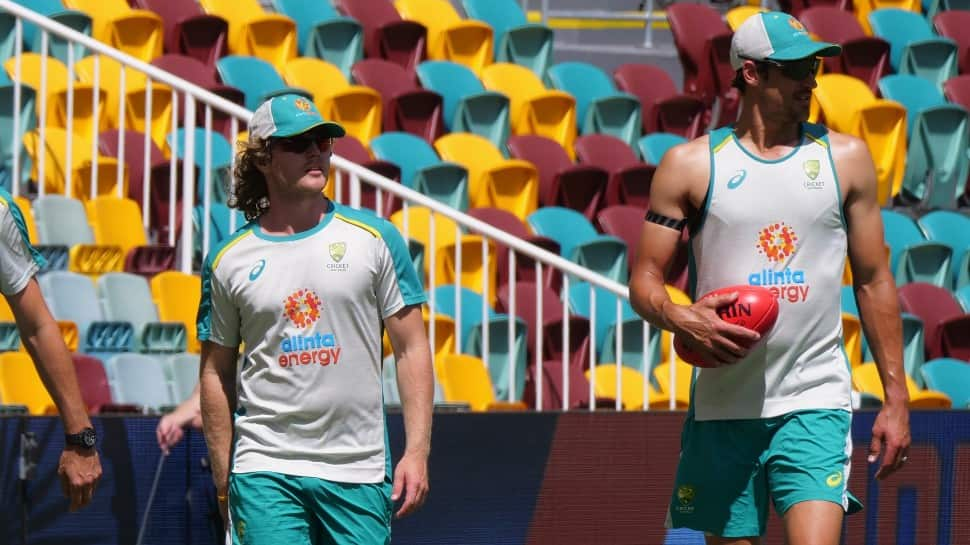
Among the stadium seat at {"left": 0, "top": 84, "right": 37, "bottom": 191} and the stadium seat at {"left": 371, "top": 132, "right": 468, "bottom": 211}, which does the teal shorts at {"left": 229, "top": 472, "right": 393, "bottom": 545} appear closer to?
the stadium seat at {"left": 0, "top": 84, "right": 37, "bottom": 191}

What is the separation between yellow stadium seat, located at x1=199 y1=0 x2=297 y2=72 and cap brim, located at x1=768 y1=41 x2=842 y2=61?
24.8 ft

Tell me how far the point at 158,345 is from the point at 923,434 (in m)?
3.41

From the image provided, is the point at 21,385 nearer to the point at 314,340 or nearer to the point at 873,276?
the point at 314,340

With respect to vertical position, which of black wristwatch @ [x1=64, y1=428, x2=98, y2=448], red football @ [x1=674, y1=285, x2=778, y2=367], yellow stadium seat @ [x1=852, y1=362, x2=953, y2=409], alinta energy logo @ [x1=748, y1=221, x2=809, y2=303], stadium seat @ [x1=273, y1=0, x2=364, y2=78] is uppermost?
stadium seat @ [x1=273, y1=0, x2=364, y2=78]

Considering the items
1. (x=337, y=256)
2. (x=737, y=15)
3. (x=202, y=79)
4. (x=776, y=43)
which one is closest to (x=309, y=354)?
(x=337, y=256)

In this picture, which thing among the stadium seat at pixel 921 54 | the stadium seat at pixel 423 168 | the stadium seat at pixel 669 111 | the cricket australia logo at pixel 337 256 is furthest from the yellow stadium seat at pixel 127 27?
the cricket australia logo at pixel 337 256

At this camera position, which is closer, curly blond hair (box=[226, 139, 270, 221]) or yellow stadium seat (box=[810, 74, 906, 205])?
curly blond hair (box=[226, 139, 270, 221])

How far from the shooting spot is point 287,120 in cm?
455

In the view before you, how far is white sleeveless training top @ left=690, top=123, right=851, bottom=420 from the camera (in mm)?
4734

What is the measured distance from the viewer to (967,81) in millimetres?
13477

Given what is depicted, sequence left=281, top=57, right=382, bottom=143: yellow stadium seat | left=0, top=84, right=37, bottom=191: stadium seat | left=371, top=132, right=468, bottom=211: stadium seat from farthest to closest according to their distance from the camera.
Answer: left=281, top=57, right=382, bottom=143: yellow stadium seat, left=371, top=132, right=468, bottom=211: stadium seat, left=0, top=84, right=37, bottom=191: stadium seat

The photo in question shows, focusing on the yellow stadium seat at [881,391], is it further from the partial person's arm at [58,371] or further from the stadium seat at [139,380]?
the partial person's arm at [58,371]

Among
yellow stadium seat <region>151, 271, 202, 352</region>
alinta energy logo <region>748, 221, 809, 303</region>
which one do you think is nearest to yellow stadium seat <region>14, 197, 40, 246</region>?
yellow stadium seat <region>151, 271, 202, 352</region>

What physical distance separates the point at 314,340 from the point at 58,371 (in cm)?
76
